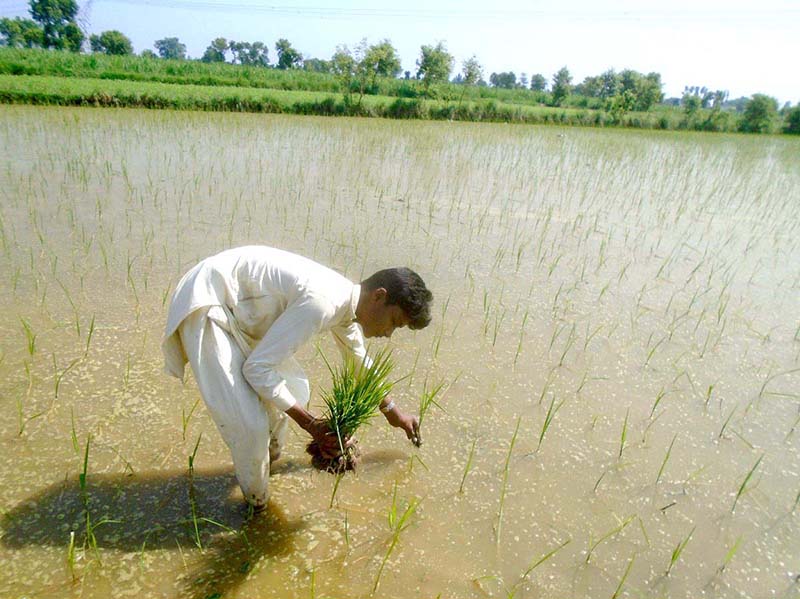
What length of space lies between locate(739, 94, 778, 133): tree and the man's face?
36.2 metres

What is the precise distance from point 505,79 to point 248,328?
7793cm

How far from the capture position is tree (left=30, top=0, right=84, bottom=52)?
37.2 metres

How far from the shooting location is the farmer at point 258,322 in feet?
5.12

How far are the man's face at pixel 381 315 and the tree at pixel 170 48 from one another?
12362 cm

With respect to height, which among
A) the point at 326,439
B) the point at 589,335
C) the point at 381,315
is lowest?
the point at 589,335

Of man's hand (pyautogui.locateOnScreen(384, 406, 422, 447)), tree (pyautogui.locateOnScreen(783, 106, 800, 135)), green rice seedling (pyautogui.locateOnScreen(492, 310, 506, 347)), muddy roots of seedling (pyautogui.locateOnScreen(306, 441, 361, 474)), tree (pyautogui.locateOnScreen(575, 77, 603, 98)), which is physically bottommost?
green rice seedling (pyautogui.locateOnScreen(492, 310, 506, 347))

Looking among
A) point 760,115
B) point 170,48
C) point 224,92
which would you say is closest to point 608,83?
point 760,115

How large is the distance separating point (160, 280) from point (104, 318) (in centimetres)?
63

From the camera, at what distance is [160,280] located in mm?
3619

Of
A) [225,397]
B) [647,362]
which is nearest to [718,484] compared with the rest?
[647,362]

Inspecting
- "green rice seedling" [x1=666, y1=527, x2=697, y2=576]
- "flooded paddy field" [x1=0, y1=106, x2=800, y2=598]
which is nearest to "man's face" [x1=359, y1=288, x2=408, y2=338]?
"flooded paddy field" [x1=0, y1=106, x2=800, y2=598]

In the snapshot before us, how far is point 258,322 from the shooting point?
1711 mm

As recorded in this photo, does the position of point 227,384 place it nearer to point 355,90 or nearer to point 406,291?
point 406,291

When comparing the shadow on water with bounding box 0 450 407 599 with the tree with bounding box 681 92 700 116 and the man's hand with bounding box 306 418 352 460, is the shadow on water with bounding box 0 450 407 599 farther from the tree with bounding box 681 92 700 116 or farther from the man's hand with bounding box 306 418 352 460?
the tree with bounding box 681 92 700 116
